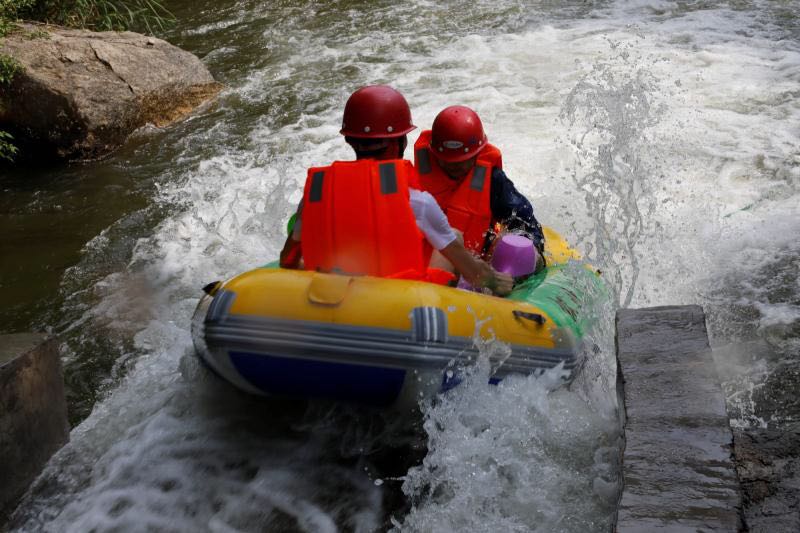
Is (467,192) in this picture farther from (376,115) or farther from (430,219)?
(376,115)

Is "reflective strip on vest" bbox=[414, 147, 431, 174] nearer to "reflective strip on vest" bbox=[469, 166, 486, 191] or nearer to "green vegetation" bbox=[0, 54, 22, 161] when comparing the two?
"reflective strip on vest" bbox=[469, 166, 486, 191]

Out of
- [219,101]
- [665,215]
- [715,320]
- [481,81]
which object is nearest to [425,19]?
[481,81]

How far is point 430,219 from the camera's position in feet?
11.3

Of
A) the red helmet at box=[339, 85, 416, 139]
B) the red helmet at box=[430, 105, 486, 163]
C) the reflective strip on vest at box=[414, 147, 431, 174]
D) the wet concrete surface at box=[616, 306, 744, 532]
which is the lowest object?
the wet concrete surface at box=[616, 306, 744, 532]

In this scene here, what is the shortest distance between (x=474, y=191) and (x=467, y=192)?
0.04 metres

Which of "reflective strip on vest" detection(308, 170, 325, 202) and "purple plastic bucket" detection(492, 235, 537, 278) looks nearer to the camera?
"reflective strip on vest" detection(308, 170, 325, 202)

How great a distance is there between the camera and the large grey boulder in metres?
7.19

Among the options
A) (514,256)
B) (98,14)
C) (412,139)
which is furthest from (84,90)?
(514,256)

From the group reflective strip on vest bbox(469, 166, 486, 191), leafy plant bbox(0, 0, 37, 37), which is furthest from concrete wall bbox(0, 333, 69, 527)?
leafy plant bbox(0, 0, 37, 37)

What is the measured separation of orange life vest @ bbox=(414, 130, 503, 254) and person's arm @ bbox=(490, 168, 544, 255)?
1.5 inches

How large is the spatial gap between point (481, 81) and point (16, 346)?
606 centimetres

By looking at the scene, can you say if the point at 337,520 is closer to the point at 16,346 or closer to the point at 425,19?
the point at 16,346

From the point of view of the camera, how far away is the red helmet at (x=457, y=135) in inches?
155

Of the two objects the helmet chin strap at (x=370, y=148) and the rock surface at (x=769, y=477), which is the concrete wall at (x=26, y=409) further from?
the rock surface at (x=769, y=477)
